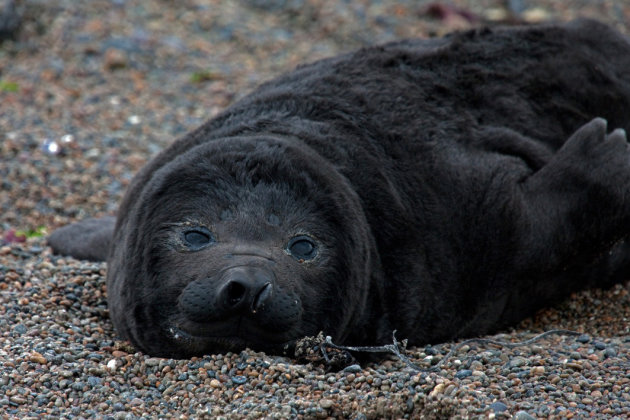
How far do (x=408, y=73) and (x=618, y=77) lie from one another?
1.64 metres

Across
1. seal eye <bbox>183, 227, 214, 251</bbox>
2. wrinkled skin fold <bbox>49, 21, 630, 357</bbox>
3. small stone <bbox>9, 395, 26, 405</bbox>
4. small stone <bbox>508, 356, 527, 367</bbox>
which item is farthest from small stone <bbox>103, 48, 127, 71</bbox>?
small stone <bbox>508, 356, 527, 367</bbox>

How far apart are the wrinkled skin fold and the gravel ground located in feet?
0.80

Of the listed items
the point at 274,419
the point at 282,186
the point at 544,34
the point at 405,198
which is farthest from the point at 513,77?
the point at 274,419

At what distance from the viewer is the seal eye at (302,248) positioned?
16.5 ft

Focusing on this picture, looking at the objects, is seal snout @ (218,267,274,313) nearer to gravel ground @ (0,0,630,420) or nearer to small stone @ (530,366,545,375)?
gravel ground @ (0,0,630,420)

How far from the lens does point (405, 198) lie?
5832 mm

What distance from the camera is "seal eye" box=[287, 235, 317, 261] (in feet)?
16.5

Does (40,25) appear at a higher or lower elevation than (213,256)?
lower

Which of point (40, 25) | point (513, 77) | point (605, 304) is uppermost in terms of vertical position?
point (513, 77)

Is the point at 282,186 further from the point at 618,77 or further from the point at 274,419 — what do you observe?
the point at 618,77

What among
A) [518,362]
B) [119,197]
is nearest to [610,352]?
[518,362]

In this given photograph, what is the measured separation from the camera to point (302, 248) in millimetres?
5062

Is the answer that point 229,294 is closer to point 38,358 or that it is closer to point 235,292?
point 235,292

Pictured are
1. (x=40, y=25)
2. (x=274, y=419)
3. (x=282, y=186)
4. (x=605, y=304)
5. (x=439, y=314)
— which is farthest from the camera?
(x=40, y=25)
